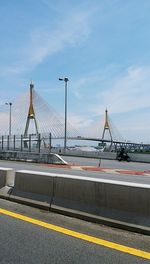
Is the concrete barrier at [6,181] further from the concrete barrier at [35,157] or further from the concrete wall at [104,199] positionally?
Result: the concrete barrier at [35,157]

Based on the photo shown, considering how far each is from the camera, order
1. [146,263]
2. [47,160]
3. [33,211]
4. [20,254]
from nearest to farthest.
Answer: [146,263], [20,254], [33,211], [47,160]

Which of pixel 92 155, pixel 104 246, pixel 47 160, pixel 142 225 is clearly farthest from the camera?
pixel 92 155

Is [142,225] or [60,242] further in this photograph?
[142,225]

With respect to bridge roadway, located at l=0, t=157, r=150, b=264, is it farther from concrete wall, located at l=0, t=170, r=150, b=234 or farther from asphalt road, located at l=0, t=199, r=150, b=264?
concrete wall, located at l=0, t=170, r=150, b=234

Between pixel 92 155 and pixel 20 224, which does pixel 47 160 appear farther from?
pixel 20 224

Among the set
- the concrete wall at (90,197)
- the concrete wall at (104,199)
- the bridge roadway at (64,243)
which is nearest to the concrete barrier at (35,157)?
the concrete wall at (90,197)

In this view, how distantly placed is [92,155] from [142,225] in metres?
38.9

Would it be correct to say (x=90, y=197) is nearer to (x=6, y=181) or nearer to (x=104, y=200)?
(x=104, y=200)

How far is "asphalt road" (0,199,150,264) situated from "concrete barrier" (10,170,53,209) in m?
0.82

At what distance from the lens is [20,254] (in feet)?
19.1

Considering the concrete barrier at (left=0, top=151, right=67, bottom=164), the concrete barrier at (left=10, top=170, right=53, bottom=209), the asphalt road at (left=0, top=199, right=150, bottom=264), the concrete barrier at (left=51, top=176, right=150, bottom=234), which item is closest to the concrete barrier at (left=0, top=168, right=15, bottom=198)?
the concrete barrier at (left=10, top=170, right=53, bottom=209)

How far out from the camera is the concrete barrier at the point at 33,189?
8984 mm

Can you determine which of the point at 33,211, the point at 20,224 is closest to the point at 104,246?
the point at 20,224

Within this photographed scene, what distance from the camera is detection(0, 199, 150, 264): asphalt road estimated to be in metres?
5.60
